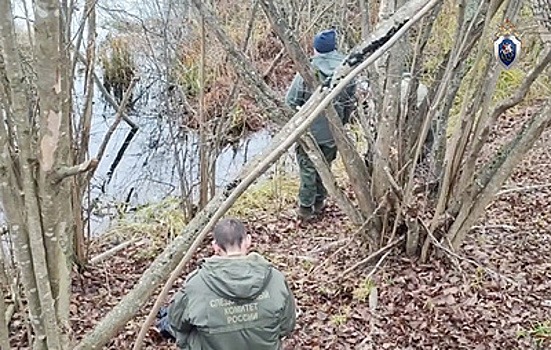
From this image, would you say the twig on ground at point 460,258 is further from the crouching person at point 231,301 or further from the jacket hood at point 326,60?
the crouching person at point 231,301

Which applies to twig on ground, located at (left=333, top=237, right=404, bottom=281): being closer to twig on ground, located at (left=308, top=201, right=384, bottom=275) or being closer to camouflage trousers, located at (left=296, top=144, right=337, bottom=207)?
twig on ground, located at (left=308, top=201, right=384, bottom=275)

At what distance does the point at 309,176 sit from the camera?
657cm

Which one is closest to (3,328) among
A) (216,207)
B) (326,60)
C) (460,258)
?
(216,207)

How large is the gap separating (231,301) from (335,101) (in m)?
3.11

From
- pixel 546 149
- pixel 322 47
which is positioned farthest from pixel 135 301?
pixel 546 149

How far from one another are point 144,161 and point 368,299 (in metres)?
6.74

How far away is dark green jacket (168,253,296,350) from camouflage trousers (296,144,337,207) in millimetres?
3344

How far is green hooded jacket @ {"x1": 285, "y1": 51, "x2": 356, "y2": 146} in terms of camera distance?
5.92 meters

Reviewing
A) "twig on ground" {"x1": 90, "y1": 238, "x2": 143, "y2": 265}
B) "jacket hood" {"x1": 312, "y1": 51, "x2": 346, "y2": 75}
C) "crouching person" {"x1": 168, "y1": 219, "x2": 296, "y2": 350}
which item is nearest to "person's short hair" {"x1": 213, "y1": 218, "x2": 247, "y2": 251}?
"crouching person" {"x1": 168, "y1": 219, "x2": 296, "y2": 350}

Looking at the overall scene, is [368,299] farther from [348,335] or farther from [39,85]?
[39,85]

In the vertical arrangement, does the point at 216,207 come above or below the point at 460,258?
above

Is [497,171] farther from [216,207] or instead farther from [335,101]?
[216,207]

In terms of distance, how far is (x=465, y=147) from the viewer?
4.80 meters

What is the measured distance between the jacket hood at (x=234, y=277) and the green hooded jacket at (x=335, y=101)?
114 inches
